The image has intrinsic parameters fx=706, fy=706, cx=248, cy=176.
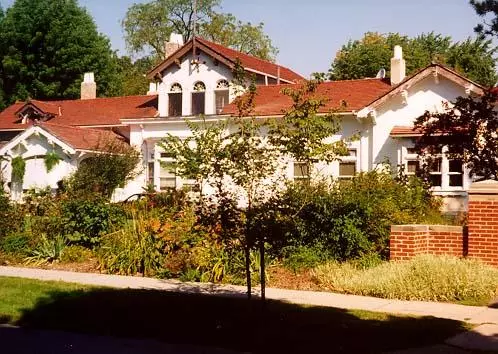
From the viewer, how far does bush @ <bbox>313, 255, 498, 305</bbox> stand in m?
11.0

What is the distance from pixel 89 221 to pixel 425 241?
7.14 m

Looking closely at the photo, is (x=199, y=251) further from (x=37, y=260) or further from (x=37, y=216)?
(x=37, y=216)

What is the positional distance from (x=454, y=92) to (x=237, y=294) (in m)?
15.0

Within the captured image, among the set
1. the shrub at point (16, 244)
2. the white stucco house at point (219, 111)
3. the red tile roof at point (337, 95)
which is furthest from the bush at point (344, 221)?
the red tile roof at point (337, 95)

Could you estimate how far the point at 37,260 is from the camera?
15.2 m

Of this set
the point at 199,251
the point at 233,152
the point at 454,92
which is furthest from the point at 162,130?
the point at 233,152

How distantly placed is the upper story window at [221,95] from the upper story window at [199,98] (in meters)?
0.55

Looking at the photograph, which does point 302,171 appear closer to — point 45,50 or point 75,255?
point 75,255

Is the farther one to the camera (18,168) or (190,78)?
(190,78)

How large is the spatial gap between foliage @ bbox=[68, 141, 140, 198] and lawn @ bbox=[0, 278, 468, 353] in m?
13.8

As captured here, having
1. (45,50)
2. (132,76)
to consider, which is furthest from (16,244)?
(132,76)

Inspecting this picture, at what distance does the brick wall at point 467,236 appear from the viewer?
40.1 feet

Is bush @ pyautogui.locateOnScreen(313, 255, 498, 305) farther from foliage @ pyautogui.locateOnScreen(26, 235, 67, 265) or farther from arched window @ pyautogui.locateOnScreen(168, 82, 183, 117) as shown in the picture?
arched window @ pyautogui.locateOnScreen(168, 82, 183, 117)

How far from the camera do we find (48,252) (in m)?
15.2
